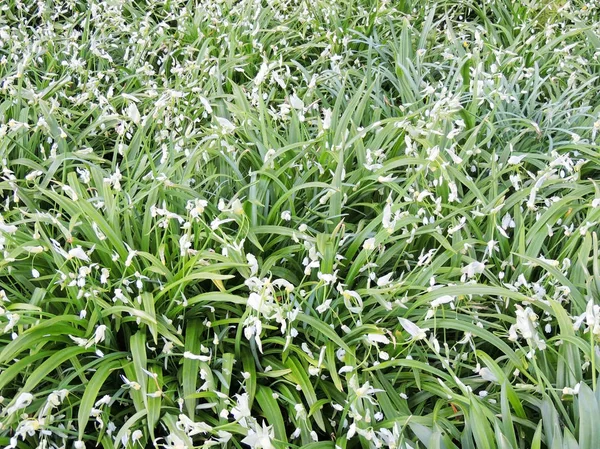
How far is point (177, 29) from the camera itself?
356 cm

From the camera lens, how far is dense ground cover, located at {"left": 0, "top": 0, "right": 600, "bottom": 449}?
158cm

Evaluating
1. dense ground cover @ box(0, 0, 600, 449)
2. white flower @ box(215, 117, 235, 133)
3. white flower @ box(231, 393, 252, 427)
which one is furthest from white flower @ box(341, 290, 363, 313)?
white flower @ box(215, 117, 235, 133)

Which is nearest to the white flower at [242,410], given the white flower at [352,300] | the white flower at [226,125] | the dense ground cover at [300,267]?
the dense ground cover at [300,267]

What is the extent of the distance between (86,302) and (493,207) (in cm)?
145

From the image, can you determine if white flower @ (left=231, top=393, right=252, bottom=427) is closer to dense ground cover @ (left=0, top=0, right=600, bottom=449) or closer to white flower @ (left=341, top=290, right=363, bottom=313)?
dense ground cover @ (left=0, top=0, right=600, bottom=449)

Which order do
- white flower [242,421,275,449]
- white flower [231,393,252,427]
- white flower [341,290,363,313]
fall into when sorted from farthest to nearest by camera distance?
white flower [341,290,363,313] → white flower [231,393,252,427] → white flower [242,421,275,449]

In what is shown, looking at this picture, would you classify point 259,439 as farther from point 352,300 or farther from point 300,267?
point 300,267

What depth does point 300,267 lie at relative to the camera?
2.07m

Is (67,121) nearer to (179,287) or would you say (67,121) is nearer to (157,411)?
(179,287)

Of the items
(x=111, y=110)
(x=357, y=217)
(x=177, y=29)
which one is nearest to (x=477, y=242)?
(x=357, y=217)

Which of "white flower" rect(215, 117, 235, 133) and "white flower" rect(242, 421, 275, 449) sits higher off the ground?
"white flower" rect(215, 117, 235, 133)

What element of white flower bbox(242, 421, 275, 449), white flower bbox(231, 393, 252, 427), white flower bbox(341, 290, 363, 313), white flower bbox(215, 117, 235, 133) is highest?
white flower bbox(215, 117, 235, 133)

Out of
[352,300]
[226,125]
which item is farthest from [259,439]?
[226,125]

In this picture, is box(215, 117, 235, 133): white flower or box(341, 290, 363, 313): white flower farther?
box(215, 117, 235, 133): white flower
